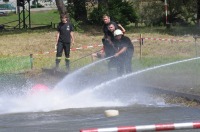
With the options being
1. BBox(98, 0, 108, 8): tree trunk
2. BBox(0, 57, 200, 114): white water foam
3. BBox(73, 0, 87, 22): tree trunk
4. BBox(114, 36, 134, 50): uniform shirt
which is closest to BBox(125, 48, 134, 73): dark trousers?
BBox(114, 36, 134, 50): uniform shirt

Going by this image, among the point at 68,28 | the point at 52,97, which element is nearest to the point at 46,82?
the point at 68,28

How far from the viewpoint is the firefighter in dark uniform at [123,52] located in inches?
622

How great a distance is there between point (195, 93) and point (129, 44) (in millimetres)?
2651

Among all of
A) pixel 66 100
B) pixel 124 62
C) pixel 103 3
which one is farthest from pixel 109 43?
pixel 103 3

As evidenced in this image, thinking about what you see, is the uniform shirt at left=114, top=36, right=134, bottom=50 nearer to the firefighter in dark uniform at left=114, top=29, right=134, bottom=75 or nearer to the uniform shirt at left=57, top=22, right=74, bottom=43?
the firefighter in dark uniform at left=114, top=29, right=134, bottom=75

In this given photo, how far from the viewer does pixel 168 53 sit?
25312mm

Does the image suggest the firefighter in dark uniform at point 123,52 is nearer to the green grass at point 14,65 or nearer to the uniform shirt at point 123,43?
the uniform shirt at point 123,43

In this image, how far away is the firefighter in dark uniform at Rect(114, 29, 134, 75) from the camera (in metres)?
15.8

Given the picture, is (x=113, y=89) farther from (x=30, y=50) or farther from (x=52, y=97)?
(x=30, y=50)

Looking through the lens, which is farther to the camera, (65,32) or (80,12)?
(80,12)

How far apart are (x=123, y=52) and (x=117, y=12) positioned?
58.4ft

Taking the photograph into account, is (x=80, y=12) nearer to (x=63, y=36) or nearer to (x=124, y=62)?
(x=63, y=36)

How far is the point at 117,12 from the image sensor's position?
33469 millimetres

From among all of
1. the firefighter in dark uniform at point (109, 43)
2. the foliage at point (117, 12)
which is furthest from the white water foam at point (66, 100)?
the foliage at point (117, 12)
